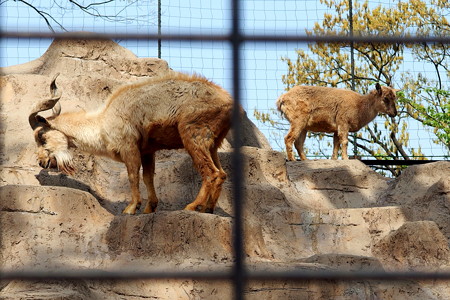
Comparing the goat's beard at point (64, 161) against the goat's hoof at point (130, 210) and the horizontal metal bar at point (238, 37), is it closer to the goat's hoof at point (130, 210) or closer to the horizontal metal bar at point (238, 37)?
the goat's hoof at point (130, 210)

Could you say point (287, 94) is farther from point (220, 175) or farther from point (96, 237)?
point (96, 237)

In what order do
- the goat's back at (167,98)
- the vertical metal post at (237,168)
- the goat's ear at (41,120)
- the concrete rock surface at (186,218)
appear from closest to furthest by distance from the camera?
the vertical metal post at (237,168) → the concrete rock surface at (186,218) → the goat's back at (167,98) → the goat's ear at (41,120)

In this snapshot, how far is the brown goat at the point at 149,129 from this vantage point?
27.9 ft

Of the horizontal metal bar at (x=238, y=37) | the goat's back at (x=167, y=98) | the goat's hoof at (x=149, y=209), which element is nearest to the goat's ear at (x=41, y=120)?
the goat's back at (x=167, y=98)

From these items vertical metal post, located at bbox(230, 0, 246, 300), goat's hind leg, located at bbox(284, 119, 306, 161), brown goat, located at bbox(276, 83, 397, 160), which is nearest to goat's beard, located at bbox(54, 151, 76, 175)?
brown goat, located at bbox(276, 83, 397, 160)

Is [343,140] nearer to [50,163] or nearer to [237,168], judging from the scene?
[50,163]

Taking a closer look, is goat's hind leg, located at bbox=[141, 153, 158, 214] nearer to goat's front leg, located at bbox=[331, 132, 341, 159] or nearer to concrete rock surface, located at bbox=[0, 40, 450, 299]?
concrete rock surface, located at bbox=[0, 40, 450, 299]

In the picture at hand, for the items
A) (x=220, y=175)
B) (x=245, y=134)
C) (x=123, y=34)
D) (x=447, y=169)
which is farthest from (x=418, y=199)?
(x=123, y=34)

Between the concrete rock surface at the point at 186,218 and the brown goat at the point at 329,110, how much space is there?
3.23ft

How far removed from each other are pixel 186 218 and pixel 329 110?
6.15 m

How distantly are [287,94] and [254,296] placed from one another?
652 cm

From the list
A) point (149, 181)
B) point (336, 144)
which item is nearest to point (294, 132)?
point (336, 144)

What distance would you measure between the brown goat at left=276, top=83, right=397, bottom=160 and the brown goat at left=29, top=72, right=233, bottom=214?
439 cm

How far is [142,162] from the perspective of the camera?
918cm
